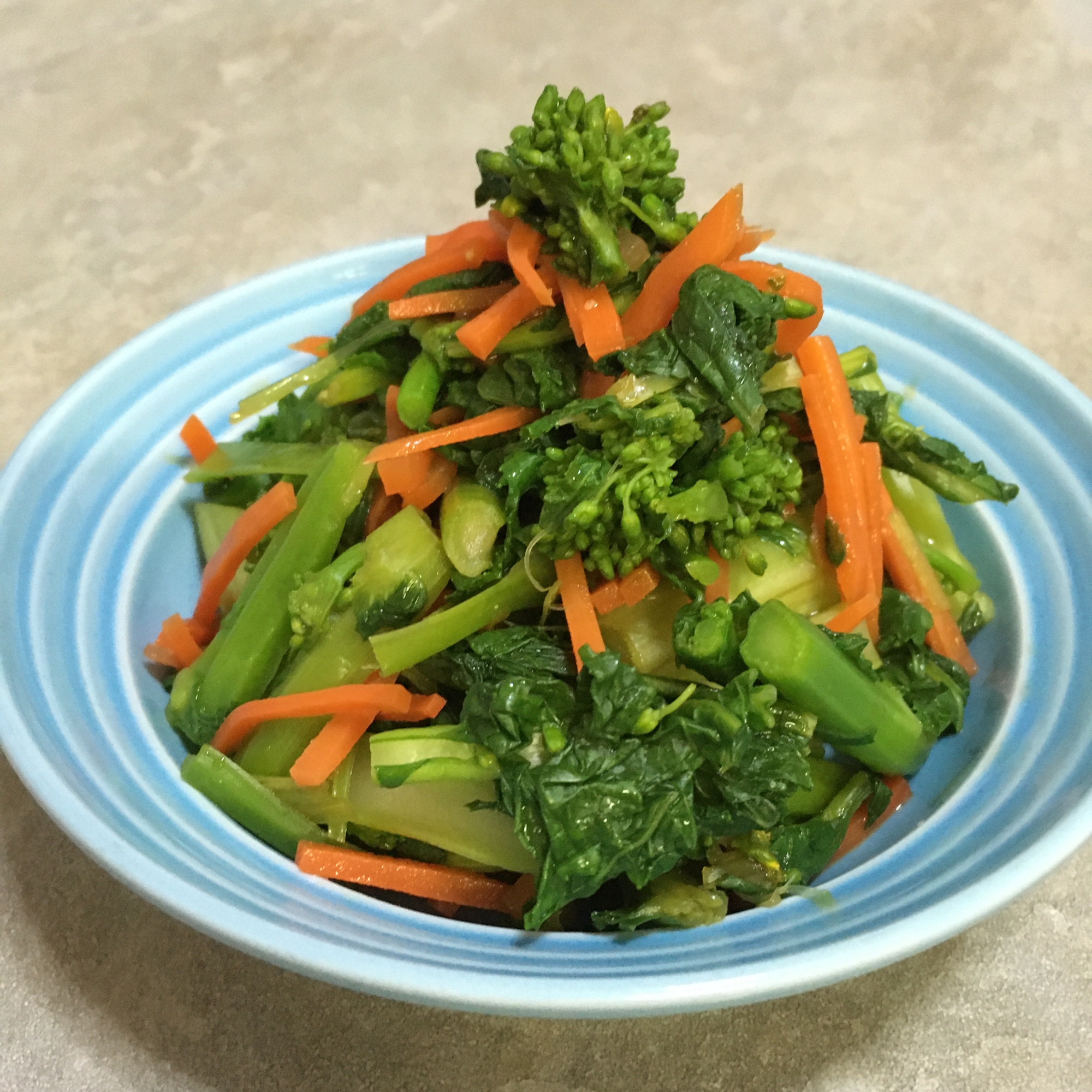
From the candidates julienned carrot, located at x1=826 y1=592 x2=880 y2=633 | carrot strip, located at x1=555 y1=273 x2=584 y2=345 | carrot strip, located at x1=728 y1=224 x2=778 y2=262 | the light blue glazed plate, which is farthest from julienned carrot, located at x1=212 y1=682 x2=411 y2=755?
carrot strip, located at x1=728 y1=224 x2=778 y2=262

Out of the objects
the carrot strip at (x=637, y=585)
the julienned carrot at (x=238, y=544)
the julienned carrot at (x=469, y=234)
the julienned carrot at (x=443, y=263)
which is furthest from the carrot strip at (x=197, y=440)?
the carrot strip at (x=637, y=585)

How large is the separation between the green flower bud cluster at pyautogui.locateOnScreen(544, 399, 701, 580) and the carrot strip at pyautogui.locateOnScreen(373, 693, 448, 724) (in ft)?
1.37

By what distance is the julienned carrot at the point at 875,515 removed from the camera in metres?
2.13

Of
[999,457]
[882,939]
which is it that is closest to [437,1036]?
[882,939]

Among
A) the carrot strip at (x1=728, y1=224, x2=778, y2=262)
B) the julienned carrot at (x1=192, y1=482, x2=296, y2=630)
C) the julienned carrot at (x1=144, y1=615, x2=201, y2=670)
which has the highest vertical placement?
the carrot strip at (x1=728, y1=224, x2=778, y2=262)

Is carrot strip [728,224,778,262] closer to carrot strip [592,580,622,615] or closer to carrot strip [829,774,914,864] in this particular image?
carrot strip [592,580,622,615]

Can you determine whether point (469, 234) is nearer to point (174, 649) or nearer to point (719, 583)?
point (719, 583)

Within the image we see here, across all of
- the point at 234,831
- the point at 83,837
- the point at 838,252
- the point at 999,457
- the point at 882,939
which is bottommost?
the point at 838,252

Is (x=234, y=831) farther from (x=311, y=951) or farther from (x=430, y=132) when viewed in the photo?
(x=430, y=132)

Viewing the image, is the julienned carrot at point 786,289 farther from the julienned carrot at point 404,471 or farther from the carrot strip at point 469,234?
the julienned carrot at point 404,471

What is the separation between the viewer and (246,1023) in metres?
2.03

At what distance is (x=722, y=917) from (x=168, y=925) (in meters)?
1.30

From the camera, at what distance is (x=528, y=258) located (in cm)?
197

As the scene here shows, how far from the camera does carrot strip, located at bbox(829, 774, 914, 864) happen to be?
6.64ft
